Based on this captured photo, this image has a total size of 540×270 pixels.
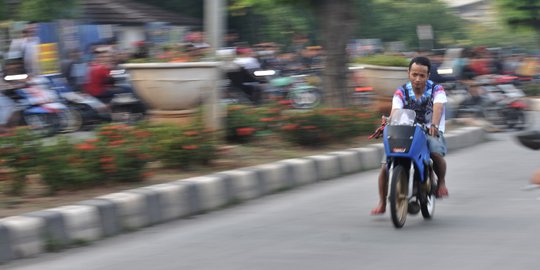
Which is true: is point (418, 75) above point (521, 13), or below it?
above

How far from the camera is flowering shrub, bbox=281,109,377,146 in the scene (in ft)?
44.3

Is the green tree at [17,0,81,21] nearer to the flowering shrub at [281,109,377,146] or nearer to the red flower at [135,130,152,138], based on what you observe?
the flowering shrub at [281,109,377,146]

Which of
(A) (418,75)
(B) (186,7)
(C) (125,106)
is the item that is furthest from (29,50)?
(B) (186,7)

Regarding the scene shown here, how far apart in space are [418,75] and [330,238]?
5.24ft

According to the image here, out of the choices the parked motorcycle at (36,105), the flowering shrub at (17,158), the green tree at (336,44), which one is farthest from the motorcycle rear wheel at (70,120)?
the flowering shrub at (17,158)

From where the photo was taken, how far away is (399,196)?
329 inches

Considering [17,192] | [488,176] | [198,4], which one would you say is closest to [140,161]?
[17,192]

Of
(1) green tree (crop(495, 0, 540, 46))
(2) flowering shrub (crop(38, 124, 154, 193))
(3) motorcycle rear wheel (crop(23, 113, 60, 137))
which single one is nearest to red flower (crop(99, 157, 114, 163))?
(2) flowering shrub (crop(38, 124, 154, 193))

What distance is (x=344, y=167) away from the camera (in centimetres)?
1288

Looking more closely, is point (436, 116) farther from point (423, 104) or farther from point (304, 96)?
point (304, 96)

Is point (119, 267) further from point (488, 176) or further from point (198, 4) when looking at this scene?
point (198, 4)

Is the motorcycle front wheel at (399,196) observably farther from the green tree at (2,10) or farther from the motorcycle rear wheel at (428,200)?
the green tree at (2,10)

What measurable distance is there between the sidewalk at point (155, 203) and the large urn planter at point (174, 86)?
2.00 metres

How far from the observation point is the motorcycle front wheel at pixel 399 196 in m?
8.16
